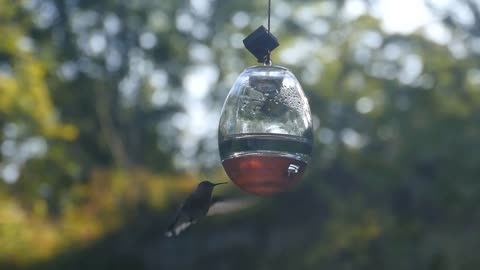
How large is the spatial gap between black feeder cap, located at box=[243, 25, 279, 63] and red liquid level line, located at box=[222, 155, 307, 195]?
0.64m

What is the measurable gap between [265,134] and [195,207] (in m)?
1.35

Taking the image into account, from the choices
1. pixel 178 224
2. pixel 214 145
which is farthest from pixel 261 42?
pixel 214 145

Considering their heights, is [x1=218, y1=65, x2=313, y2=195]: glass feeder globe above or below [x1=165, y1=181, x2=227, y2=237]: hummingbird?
above

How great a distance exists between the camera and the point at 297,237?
17469mm

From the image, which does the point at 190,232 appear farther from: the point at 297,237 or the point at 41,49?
the point at 41,49

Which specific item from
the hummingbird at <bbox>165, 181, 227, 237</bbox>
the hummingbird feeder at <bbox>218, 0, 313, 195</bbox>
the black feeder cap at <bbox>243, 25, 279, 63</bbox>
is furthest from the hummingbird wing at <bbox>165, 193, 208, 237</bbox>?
the black feeder cap at <bbox>243, 25, 279, 63</bbox>

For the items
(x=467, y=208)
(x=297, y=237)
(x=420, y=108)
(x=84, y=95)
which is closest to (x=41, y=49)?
(x=84, y=95)

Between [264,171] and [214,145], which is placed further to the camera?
[214,145]

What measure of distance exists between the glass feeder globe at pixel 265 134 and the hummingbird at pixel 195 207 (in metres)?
0.83

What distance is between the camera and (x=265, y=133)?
4805mm

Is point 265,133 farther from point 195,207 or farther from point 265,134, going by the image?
point 195,207

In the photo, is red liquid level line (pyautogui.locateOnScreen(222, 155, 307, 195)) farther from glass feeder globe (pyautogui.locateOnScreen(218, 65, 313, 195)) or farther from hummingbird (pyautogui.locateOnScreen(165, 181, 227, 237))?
hummingbird (pyautogui.locateOnScreen(165, 181, 227, 237))

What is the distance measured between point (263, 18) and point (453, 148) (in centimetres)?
565

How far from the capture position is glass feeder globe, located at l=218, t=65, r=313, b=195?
479cm
